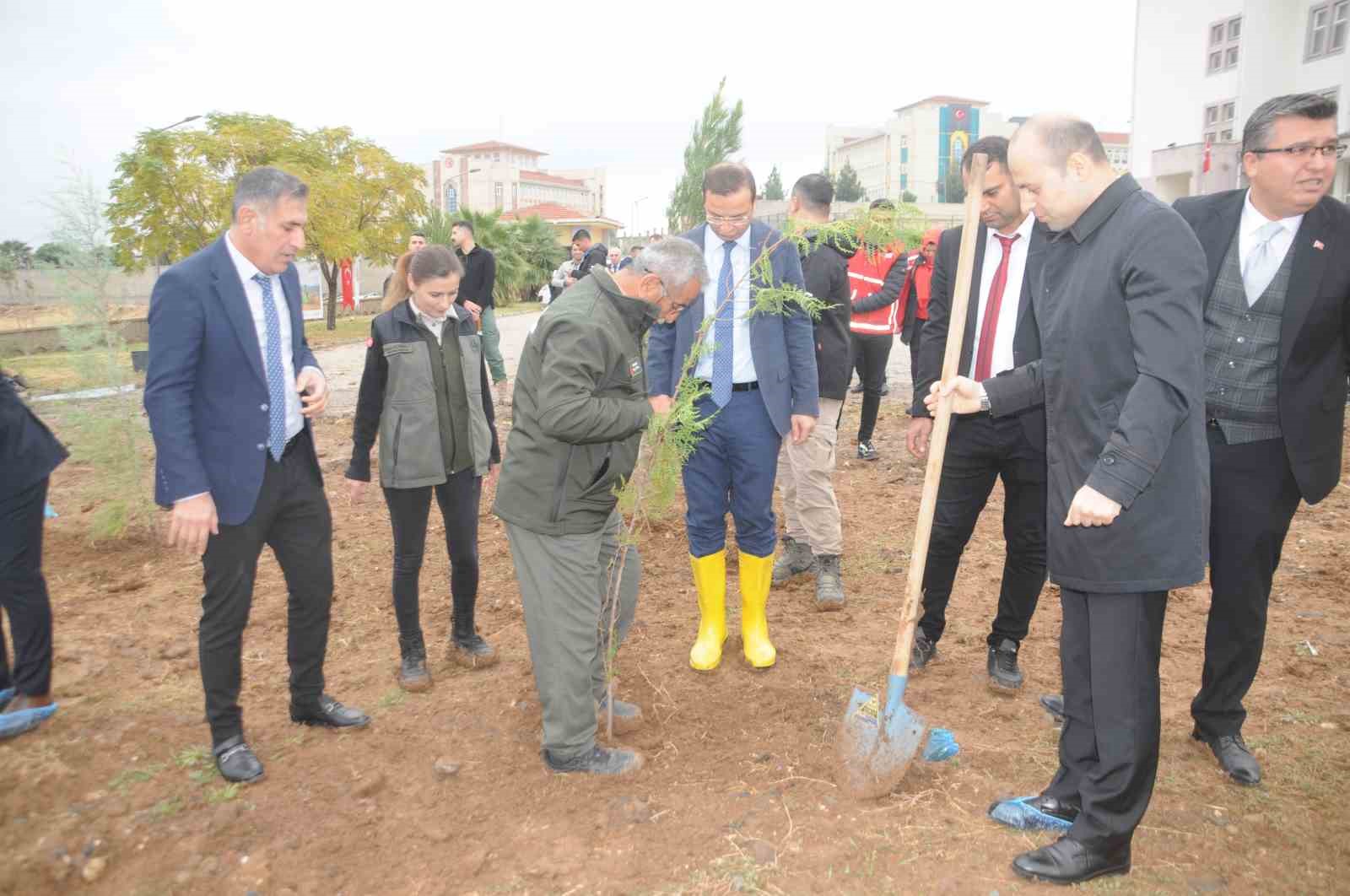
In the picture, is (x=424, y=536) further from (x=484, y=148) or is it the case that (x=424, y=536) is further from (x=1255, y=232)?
(x=484, y=148)

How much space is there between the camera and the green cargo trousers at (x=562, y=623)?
10.3 ft

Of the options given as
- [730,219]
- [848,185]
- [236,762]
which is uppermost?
[848,185]

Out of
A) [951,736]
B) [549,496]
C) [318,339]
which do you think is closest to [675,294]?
[549,496]

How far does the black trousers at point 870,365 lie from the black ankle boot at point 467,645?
4216mm

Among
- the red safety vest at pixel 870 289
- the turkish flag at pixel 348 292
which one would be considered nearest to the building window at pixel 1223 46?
the red safety vest at pixel 870 289

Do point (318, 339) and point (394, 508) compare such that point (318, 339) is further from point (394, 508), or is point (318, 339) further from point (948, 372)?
point (948, 372)

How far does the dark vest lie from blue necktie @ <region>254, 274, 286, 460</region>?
3.31 metres

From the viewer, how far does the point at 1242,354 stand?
3082 millimetres

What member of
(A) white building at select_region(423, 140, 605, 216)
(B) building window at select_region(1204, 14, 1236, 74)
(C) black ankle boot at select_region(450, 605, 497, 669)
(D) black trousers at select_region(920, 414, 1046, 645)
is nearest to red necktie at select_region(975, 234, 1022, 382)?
(D) black trousers at select_region(920, 414, 1046, 645)

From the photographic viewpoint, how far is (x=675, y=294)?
10.3 feet

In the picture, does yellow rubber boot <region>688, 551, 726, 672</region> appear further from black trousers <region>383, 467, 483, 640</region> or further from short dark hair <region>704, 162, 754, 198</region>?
short dark hair <region>704, 162, 754, 198</region>

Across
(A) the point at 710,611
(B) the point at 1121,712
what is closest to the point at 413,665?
(A) the point at 710,611

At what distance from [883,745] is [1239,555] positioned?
4.83 ft

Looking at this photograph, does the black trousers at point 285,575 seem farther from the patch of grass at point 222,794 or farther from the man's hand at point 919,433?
the man's hand at point 919,433
